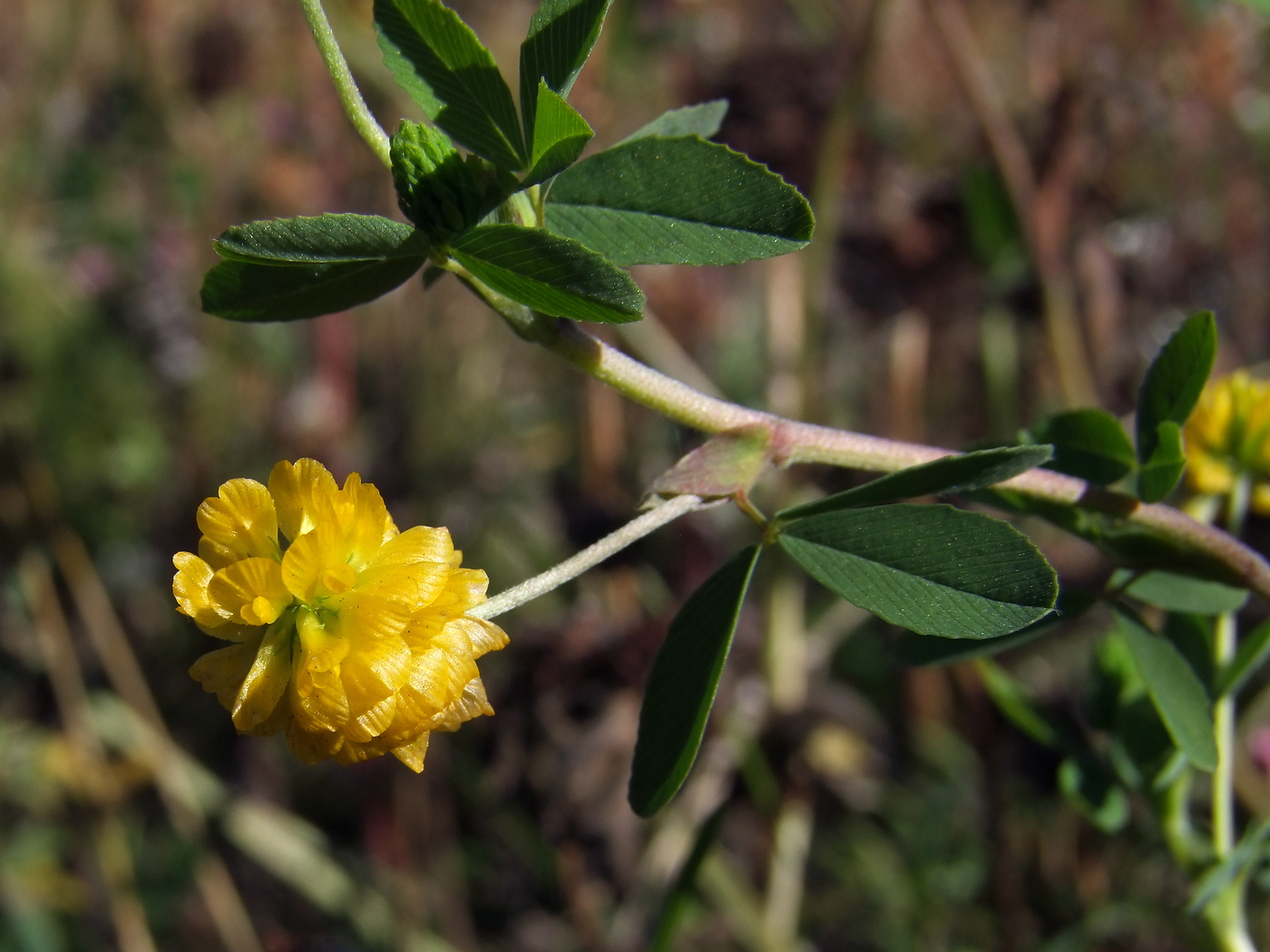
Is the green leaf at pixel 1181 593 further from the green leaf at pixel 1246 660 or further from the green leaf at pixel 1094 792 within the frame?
the green leaf at pixel 1094 792

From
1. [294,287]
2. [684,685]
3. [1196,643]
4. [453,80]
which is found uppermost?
[453,80]

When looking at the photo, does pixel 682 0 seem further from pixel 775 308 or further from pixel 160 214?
pixel 160 214

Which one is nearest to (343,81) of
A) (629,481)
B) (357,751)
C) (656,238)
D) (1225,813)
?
(656,238)

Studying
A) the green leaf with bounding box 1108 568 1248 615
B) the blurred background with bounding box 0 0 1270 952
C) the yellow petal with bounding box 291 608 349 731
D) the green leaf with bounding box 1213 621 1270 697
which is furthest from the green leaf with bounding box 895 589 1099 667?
the blurred background with bounding box 0 0 1270 952

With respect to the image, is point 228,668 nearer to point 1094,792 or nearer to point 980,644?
point 980,644

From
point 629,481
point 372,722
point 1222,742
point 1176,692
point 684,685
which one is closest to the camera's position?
point 372,722
